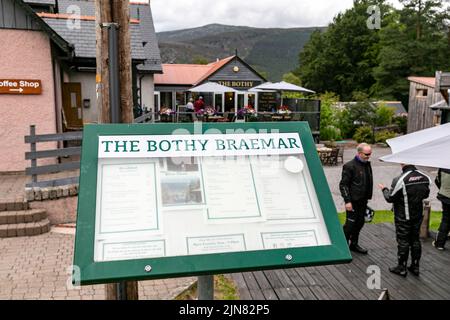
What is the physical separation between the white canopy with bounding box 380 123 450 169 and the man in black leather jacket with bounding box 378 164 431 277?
85 centimetres

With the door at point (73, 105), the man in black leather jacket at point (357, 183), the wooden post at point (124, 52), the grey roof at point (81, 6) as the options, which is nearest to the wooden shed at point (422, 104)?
the door at point (73, 105)

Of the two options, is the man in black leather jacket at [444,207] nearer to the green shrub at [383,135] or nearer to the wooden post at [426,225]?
the wooden post at [426,225]

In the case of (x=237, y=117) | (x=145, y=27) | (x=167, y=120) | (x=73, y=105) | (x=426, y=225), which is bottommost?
(x=426, y=225)

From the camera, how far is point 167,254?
6.85 ft

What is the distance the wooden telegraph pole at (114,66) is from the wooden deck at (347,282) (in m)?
2.32

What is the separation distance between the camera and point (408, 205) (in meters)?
5.52

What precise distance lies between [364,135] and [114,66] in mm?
22886

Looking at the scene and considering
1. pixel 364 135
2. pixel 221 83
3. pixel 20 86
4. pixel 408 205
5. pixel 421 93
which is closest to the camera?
pixel 408 205

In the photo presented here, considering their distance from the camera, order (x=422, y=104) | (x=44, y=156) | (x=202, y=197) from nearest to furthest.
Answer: (x=202, y=197) → (x=44, y=156) → (x=422, y=104)

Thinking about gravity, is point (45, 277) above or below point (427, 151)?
below

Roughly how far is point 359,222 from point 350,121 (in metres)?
20.2

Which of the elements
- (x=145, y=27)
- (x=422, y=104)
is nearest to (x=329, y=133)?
(x=422, y=104)

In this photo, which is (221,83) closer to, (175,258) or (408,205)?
(408,205)
